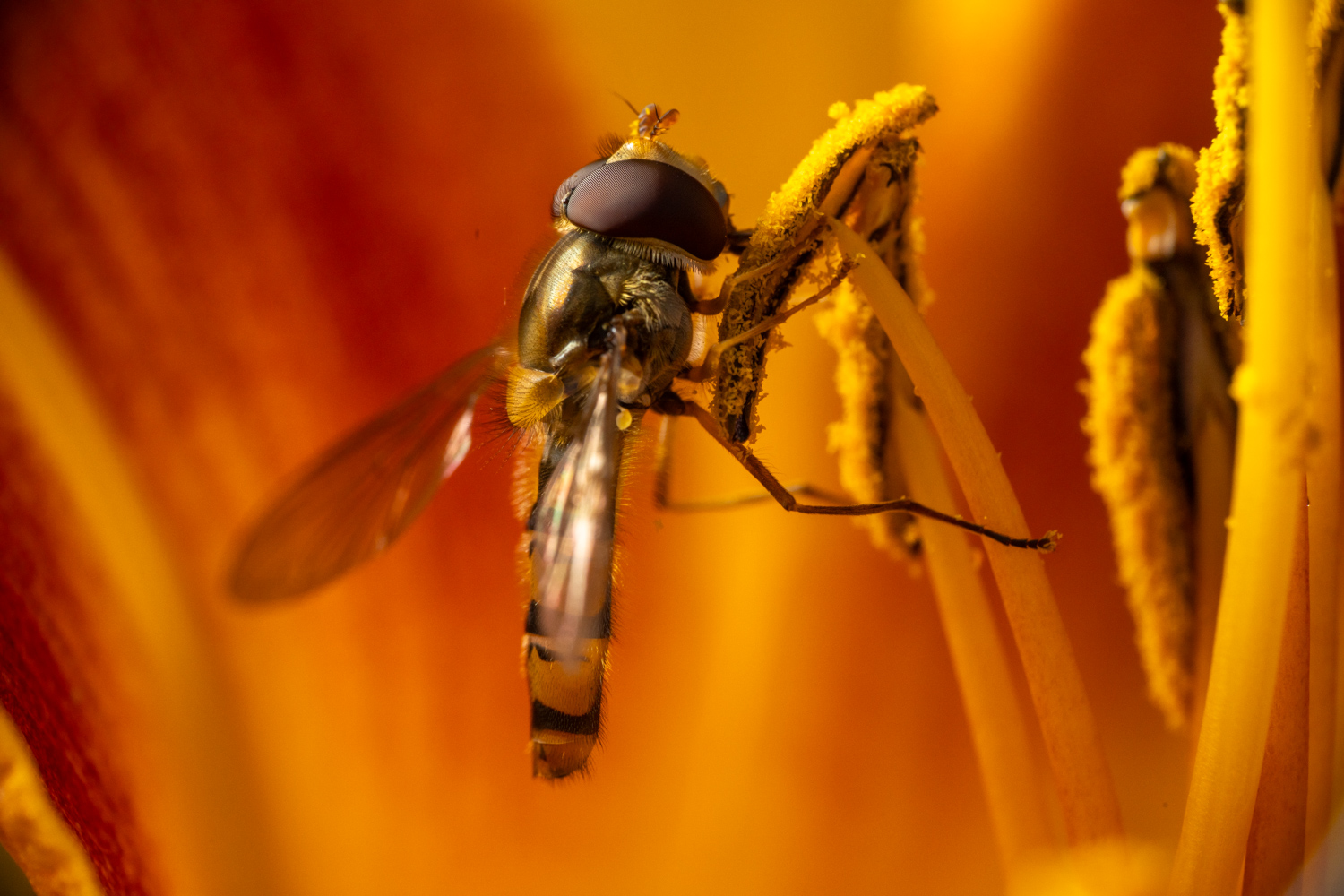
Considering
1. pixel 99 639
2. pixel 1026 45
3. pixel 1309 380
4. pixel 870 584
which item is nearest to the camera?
pixel 1309 380

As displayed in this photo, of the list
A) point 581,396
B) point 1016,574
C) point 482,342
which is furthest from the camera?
point 482,342

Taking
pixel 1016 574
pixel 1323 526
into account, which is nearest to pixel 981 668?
pixel 1016 574

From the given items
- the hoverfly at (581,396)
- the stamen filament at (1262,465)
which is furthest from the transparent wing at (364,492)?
the stamen filament at (1262,465)

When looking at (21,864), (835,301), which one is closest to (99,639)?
(21,864)

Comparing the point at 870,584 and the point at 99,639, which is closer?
the point at 99,639

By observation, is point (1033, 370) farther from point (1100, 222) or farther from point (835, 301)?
point (835, 301)

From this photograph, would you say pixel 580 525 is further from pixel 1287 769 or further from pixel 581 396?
pixel 1287 769
